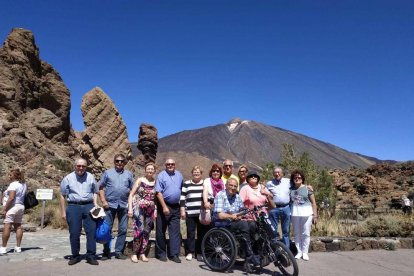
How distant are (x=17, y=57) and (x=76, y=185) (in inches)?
1306

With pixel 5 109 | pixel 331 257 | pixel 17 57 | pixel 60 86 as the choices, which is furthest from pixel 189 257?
pixel 60 86

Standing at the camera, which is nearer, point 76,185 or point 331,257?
point 76,185

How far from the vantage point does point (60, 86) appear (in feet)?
137

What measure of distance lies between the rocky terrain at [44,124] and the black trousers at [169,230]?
805 inches

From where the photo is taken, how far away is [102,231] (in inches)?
257

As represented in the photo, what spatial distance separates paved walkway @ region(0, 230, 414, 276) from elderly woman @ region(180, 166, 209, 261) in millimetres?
500

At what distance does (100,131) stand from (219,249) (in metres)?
35.0

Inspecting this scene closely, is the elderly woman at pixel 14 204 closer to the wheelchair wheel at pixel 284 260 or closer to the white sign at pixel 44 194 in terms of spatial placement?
the wheelchair wheel at pixel 284 260

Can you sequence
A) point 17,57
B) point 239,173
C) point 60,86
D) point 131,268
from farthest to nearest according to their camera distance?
point 60,86 < point 17,57 < point 239,173 < point 131,268

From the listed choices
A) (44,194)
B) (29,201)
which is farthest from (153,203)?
(44,194)

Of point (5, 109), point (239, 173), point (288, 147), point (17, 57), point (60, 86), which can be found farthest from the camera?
point (60, 86)

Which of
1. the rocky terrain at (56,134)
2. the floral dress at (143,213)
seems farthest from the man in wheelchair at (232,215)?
the rocky terrain at (56,134)

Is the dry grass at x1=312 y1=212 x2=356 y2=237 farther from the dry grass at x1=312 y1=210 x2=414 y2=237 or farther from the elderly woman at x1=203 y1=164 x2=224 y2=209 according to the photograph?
the elderly woman at x1=203 y1=164 x2=224 y2=209

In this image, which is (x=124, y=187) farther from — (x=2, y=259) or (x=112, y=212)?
(x=2, y=259)
